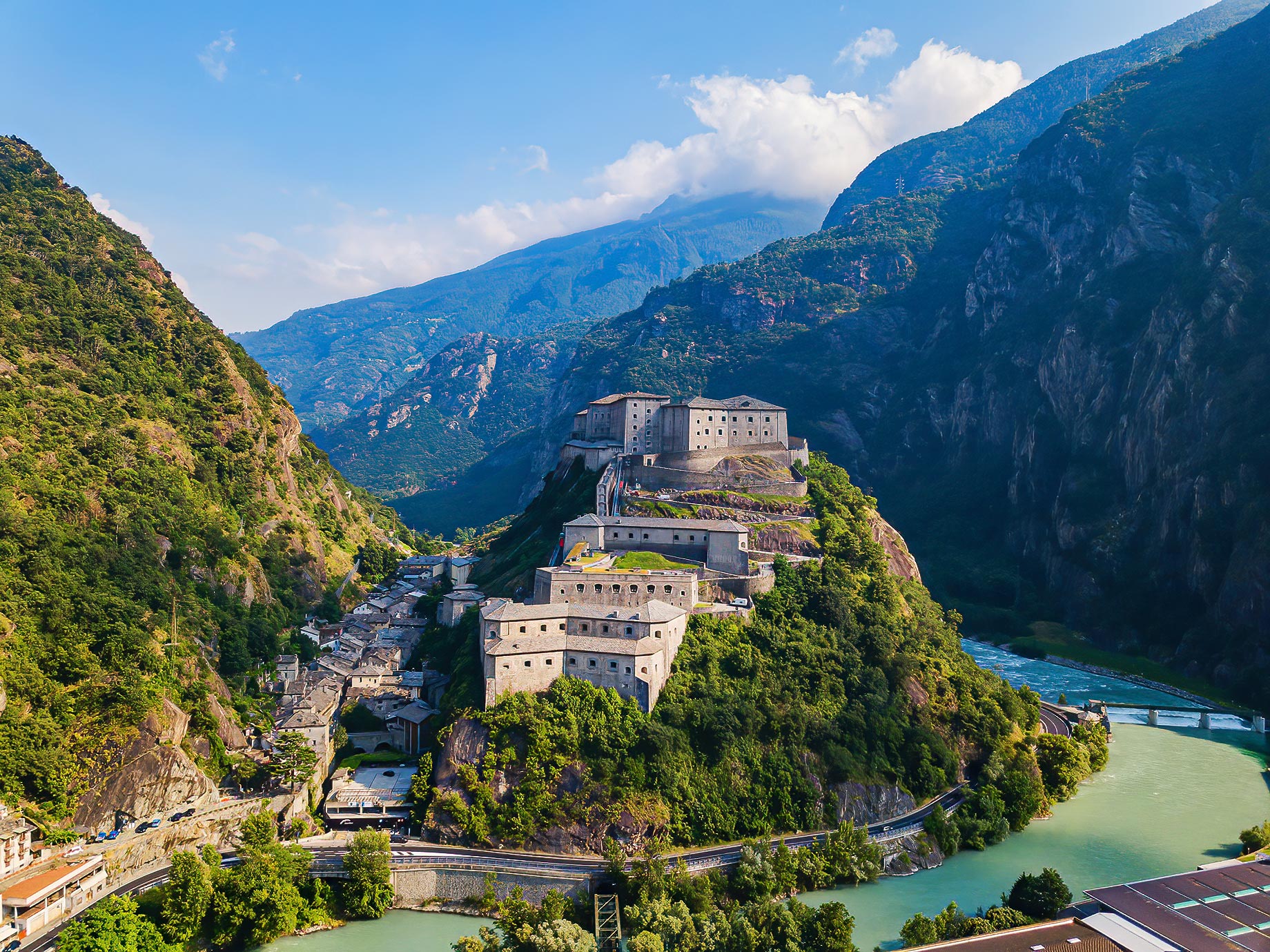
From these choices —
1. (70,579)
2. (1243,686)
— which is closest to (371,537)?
(70,579)

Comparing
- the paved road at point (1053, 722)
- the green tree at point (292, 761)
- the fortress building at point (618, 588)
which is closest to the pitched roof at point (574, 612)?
the fortress building at point (618, 588)

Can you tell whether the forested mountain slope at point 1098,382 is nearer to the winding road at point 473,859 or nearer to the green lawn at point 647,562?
the green lawn at point 647,562

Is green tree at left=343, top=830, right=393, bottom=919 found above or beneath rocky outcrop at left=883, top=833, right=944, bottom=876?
above

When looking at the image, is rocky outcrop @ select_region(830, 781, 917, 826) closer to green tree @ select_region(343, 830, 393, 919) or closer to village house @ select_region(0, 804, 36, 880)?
green tree @ select_region(343, 830, 393, 919)

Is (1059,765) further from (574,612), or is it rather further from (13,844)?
(13,844)

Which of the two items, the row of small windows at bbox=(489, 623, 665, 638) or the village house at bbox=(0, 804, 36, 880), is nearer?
the village house at bbox=(0, 804, 36, 880)

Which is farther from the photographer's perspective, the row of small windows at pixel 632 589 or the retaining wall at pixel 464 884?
the row of small windows at pixel 632 589

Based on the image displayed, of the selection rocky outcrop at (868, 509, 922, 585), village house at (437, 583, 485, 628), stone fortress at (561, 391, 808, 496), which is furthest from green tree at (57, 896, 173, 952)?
rocky outcrop at (868, 509, 922, 585)
